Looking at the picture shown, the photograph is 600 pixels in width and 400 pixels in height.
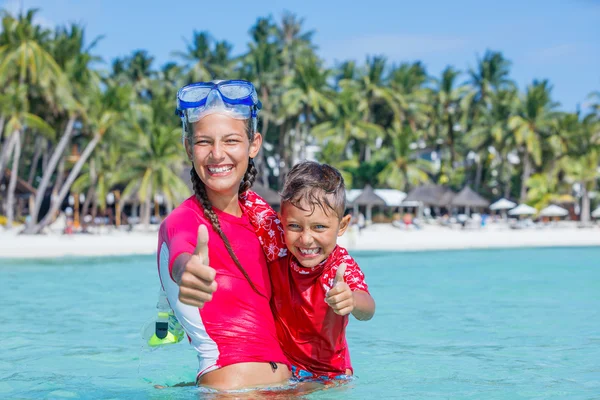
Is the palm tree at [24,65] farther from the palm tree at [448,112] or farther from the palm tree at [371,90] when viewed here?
the palm tree at [448,112]

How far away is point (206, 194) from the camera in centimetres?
357

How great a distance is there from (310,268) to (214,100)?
921mm

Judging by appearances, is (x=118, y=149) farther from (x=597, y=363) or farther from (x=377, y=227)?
(x=597, y=363)

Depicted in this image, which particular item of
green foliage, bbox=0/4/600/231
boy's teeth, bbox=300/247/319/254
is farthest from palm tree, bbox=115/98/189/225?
boy's teeth, bbox=300/247/319/254

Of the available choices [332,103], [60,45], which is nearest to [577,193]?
[332,103]

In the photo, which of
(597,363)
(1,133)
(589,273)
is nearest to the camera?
(597,363)

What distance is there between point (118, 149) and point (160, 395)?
110 feet

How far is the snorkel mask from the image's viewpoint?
11.3 feet

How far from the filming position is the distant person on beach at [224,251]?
3412 mm

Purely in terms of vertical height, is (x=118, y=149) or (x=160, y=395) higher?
(x=118, y=149)

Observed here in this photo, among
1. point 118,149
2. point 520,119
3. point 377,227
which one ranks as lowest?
point 377,227

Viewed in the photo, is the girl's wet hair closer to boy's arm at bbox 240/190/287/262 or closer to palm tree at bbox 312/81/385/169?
boy's arm at bbox 240/190/287/262

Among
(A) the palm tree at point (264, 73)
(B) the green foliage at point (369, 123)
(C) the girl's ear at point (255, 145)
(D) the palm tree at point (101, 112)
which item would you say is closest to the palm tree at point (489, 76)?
(B) the green foliage at point (369, 123)

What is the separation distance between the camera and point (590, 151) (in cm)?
4962
